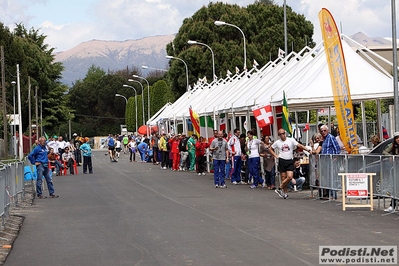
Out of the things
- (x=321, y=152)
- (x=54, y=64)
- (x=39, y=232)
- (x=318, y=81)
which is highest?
(x=54, y=64)

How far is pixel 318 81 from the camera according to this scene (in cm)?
2498

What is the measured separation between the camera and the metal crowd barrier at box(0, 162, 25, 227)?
52.0ft

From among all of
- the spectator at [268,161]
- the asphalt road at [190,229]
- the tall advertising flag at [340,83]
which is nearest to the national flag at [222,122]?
the spectator at [268,161]

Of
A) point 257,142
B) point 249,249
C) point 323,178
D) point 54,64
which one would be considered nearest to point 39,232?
point 249,249

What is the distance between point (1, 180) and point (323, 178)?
27.5 ft

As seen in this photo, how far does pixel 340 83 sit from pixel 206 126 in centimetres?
1676

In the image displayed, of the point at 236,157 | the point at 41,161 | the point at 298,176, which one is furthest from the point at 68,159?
the point at 298,176

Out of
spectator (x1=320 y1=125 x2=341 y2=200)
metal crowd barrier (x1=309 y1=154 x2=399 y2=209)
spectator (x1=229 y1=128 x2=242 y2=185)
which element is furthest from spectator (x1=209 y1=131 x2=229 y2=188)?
spectator (x1=320 y1=125 x2=341 y2=200)

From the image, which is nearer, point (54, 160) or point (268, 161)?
point (268, 161)

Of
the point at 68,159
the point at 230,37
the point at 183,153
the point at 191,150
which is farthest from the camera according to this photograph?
the point at 230,37

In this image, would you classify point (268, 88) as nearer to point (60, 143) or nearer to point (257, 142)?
point (257, 142)

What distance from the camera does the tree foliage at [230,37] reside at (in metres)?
74.4

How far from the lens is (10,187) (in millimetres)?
18469

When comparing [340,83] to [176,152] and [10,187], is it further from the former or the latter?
[176,152]
